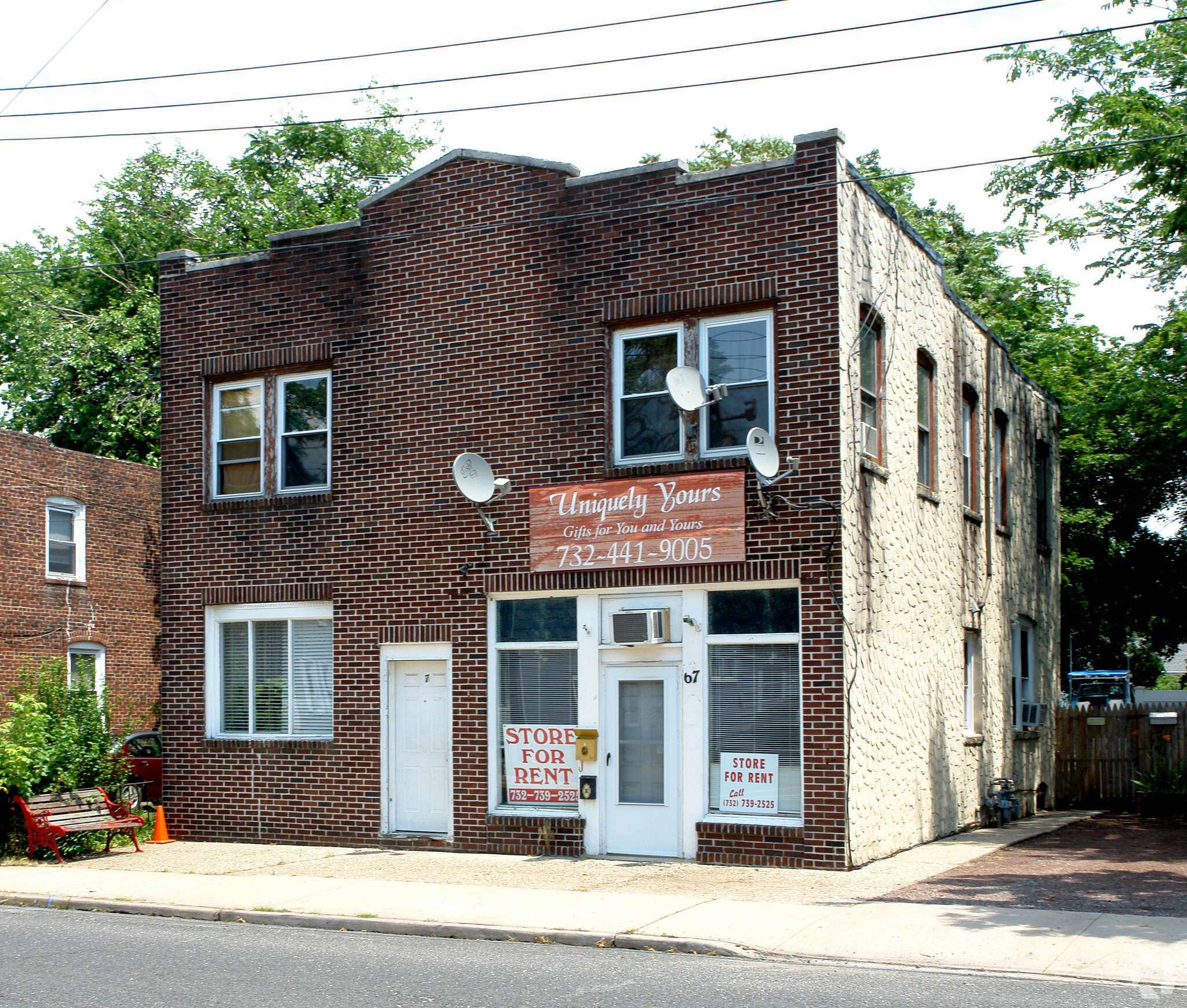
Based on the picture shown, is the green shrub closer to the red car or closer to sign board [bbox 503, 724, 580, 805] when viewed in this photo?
the red car

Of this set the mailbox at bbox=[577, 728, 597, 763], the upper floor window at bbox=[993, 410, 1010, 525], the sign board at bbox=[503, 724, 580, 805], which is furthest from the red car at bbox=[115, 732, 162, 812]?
the upper floor window at bbox=[993, 410, 1010, 525]

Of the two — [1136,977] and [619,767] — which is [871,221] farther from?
[1136,977]

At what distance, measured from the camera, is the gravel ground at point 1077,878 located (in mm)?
10773

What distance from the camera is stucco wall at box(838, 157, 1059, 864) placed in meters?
13.5

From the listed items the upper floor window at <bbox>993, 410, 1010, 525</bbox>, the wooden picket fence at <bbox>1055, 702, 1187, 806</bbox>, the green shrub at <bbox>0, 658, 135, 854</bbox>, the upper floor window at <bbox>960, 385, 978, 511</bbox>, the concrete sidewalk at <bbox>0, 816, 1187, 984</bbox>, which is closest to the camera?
the concrete sidewalk at <bbox>0, 816, 1187, 984</bbox>

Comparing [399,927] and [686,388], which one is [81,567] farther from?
[399,927]

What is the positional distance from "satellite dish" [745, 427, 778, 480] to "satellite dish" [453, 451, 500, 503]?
313 centimetres

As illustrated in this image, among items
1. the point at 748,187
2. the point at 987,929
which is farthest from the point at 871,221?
the point at 987,929

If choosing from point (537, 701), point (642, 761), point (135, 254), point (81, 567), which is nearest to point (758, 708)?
point (642, 761)

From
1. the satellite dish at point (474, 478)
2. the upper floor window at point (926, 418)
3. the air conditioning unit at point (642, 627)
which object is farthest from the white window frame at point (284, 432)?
the upper floor window at point (926, 418)

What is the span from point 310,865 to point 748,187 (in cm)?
857

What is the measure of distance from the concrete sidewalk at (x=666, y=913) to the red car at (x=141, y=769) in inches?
112

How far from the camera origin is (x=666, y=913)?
10.4m

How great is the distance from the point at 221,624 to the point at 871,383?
870cm
